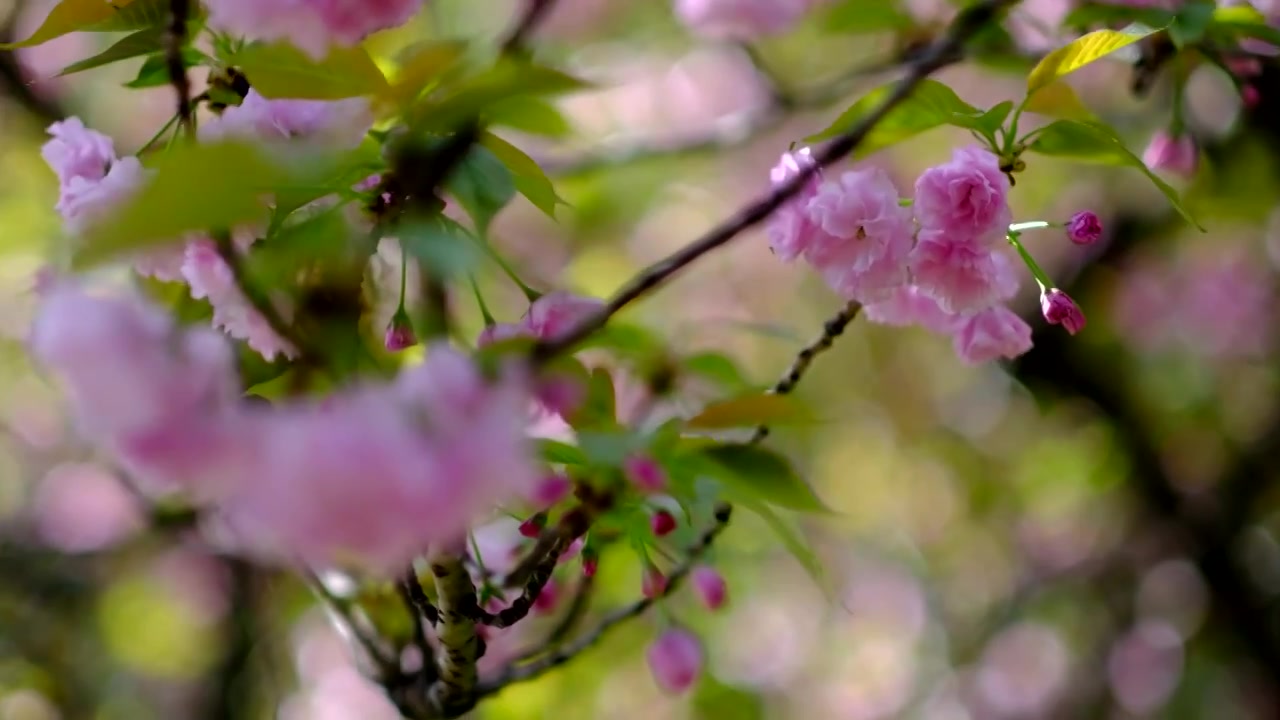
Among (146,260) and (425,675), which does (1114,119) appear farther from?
(146,260)

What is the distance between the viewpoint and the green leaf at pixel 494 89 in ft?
1.65

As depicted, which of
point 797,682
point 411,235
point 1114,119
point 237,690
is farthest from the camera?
point 797,682

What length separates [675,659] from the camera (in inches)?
42.6

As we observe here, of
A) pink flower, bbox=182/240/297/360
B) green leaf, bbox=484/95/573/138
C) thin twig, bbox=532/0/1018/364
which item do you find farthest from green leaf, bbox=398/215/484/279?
pink flower, bbox=182/240/297/360

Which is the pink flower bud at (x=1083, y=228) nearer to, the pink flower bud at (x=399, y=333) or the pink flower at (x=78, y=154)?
the pink flower bud at (x=399, y=333)

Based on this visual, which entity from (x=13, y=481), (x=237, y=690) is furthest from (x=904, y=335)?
(x=13, y=481)

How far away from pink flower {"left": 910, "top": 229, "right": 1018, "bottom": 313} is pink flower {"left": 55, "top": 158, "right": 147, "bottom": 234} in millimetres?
496

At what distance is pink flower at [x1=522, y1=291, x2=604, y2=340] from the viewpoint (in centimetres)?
72

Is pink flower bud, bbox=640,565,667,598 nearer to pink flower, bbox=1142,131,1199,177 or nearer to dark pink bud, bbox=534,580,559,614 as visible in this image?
dark pink bud, bbox=534,580,559,614

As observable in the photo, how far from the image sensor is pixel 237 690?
2117 millimetres

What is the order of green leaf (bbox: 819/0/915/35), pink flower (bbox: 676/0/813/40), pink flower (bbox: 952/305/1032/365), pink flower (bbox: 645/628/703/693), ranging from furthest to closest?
pink flower (bbox: 676/0/813/40) < green leaf (bbox: 819/0/915/35) < pink flower (bbox: 645/628/703/693) < pink flower (bbox: 952/305/1032/365)

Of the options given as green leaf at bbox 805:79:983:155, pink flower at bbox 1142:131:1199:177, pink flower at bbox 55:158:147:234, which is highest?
pink flower at bbox 55:158:147:234

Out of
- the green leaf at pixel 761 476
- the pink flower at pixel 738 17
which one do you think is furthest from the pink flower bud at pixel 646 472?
the pink flower at pixel 738 17

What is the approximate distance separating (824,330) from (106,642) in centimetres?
208
